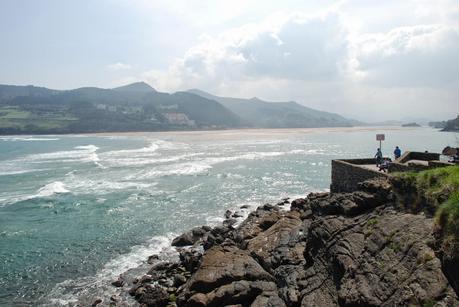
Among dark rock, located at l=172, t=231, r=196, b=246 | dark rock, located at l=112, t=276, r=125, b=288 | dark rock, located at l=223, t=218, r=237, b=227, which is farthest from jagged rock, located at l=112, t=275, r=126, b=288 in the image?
dark rock, located at l=223, t=218, r=237, b=227

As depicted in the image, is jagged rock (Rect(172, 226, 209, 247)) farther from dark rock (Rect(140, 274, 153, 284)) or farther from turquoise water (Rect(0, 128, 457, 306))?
dark rock (Rect(140, 274, 153, 284))

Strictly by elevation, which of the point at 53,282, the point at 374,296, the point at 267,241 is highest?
the point at 374,296

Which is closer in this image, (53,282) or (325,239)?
(325,239)

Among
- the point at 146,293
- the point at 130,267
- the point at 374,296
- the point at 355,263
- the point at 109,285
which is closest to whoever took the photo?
the point at 374,296

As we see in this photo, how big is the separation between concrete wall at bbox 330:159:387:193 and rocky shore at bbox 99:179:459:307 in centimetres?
474

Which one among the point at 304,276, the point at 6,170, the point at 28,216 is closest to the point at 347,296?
the point at 304,276

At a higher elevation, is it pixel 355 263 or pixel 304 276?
pixel 355 263

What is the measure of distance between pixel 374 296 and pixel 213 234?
651 inches

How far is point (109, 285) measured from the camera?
21.9 metres

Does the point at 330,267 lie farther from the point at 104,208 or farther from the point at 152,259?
the point at 104,208

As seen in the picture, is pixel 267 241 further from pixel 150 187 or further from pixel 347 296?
pixel 150 187

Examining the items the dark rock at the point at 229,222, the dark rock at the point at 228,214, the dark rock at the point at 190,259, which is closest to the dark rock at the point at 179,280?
the dark rock at the point at 190,259

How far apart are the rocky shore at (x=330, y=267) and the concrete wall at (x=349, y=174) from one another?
4.74 metres

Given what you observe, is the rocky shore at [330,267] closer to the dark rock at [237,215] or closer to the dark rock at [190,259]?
the dark rock at [190,259]
